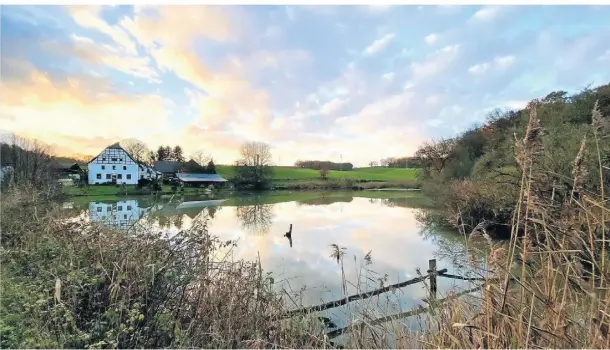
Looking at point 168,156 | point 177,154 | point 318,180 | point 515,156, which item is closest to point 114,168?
point 168,156

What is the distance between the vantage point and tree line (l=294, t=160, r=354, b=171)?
72481 mm

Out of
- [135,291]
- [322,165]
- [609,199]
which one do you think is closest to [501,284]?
[609,199]

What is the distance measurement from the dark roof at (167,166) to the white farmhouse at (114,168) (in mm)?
4869

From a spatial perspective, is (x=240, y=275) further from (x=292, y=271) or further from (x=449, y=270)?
(x=449, y=270)

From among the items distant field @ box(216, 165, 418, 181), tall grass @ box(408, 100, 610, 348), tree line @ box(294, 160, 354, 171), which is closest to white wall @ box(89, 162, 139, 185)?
distant field @ box(216, 165, 418, 181)

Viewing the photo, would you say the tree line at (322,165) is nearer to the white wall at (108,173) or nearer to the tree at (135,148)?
the tree at (135,148)

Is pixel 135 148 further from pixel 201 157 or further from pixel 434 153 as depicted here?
pixel 434 153

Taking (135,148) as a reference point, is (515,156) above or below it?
below

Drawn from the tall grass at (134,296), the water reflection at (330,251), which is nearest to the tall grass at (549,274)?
the tall grass at (134,296)

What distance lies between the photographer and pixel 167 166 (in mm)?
55875

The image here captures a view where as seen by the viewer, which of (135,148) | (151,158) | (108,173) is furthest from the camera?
(151,158)

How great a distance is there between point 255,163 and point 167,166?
549 inches

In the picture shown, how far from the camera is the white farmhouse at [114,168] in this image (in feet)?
155

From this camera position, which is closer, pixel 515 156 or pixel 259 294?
pixel 515 156
